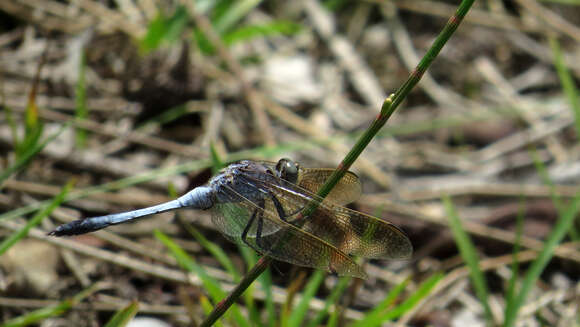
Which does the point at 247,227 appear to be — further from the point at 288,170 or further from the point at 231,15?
the point at 231,15

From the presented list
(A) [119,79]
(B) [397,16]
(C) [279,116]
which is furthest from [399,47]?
(A) [119,79]

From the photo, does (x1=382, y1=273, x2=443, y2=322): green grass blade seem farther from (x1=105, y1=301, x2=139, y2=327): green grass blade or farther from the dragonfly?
(x1=105, y1=301, x2=139, y2=327): green grass blade

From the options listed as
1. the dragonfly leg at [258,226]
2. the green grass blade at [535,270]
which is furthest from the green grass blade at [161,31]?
the green grass blade at [535,270]

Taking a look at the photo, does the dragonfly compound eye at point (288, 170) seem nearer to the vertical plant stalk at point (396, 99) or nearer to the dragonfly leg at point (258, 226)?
the dragonfly leg at point (258, 226)

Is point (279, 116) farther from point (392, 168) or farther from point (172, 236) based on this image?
point (172, 236)

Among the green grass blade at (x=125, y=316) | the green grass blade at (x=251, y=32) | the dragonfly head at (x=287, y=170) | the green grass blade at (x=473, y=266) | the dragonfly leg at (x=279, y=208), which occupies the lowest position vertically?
the green grass blade at (x=125, y=316)

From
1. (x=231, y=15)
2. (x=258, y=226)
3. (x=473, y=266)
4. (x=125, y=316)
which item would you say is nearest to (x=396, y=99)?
(x=258, y=226)
